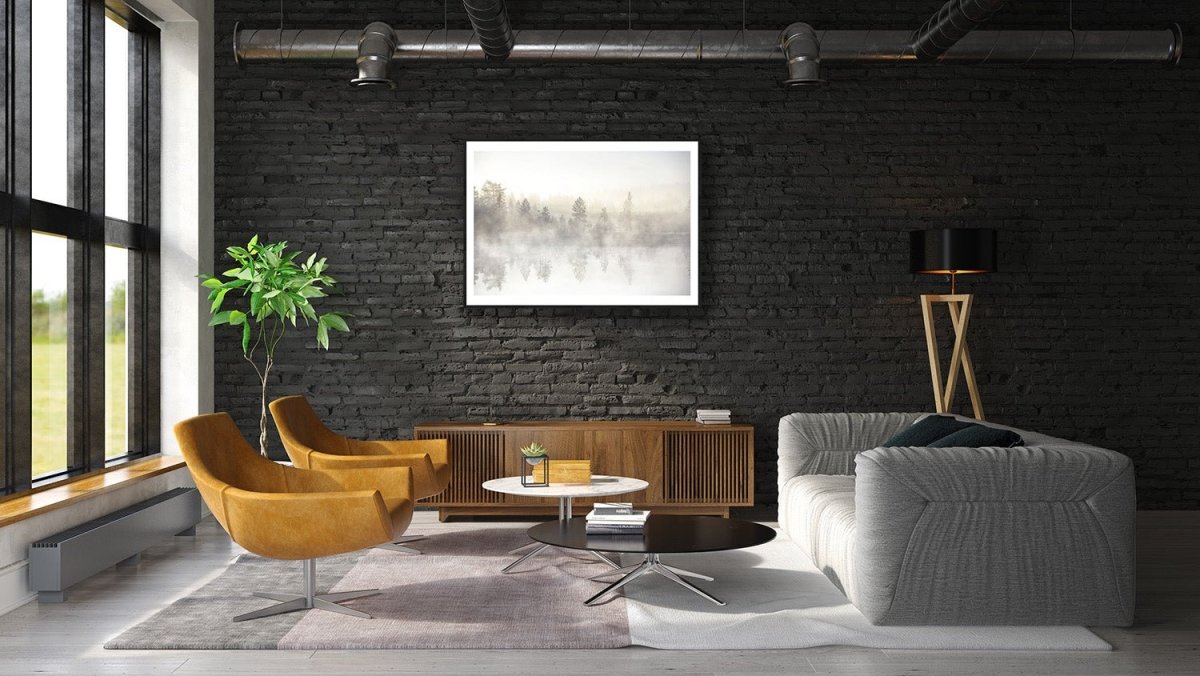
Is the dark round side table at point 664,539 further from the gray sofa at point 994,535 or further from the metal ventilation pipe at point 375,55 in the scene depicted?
the metal ventilation pipe at point 375,55

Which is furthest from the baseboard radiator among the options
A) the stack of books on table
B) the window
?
the stack of books on table

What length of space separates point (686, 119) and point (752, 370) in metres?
1.78

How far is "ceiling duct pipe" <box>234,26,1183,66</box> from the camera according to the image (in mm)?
7008

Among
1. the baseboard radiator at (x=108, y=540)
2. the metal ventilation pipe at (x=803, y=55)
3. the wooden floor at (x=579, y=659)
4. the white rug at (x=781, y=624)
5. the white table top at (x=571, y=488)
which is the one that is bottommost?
the wooden floor at (x=579, y=659)

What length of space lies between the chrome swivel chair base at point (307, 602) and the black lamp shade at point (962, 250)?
4083mm

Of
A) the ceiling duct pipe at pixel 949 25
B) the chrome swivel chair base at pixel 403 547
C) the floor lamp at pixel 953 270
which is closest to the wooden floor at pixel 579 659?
the chrome swivel chair base at pixel 403 547

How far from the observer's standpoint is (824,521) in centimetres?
512

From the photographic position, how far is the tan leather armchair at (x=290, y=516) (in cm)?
441

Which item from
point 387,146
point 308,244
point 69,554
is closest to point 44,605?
point 69,554

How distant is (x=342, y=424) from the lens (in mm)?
7504

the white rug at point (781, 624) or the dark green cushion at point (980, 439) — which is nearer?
the white rug at point (781, 624)

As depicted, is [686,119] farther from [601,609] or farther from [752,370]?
[601,609]

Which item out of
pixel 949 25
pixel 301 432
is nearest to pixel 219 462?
pixel 301 432

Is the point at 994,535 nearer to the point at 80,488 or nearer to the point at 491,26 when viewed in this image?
the point at 491,26
